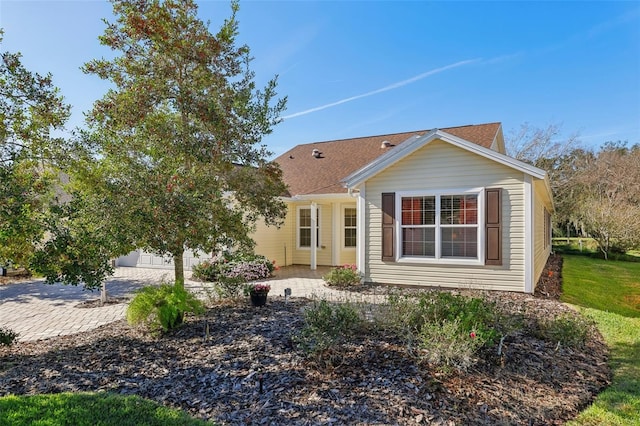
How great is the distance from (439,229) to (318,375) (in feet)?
20.0

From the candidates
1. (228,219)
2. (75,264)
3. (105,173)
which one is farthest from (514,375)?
(105,173)

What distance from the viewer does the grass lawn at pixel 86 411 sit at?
2906mm

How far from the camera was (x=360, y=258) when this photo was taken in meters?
9.85

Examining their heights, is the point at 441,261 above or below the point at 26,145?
below

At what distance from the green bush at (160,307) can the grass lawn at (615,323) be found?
528cm

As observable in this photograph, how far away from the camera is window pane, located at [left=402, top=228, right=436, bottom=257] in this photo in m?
9.04

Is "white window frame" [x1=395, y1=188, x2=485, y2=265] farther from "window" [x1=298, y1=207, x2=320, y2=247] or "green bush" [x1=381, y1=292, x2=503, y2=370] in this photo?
"window" [x1=298, y1=207, x2=320, y2=247]

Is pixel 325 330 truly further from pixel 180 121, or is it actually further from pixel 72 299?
pixel 72 299

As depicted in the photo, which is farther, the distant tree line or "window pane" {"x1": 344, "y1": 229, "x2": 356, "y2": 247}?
the distant tree line

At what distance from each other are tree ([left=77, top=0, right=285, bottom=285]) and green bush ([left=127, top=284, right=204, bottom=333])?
68 cm

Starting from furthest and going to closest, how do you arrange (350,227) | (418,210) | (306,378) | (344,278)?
(350,227)
(344,278)
(418,210)
(306,378)

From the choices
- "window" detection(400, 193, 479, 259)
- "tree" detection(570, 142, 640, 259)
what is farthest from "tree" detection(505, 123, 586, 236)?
"window" detection(400, 193, 479, 259)

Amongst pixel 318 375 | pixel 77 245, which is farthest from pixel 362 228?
pixel 77 245

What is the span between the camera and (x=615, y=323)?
6438 mm
